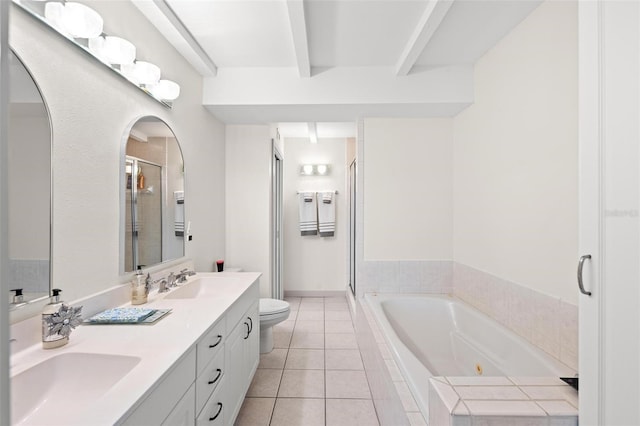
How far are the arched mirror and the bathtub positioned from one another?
152cm

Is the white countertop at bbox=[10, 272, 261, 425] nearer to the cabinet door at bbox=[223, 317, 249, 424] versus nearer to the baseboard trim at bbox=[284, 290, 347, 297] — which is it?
the cabinet door at bbox=[223, 317, 249, 424]

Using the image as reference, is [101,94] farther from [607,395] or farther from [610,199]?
[607,395]

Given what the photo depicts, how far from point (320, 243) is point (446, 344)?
244cm

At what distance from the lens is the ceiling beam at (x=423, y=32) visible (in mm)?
1698

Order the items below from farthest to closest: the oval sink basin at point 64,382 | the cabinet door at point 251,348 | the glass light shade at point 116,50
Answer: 1. the cabinet door at point 251,348
2. the glass light shade at point 116,50
3. the oval sink basin at point 64,382

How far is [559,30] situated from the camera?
1.60 m

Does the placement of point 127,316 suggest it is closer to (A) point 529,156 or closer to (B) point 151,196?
(B) point 151,196

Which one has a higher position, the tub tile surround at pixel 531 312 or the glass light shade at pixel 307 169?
the glass light shade at pixel 307 169

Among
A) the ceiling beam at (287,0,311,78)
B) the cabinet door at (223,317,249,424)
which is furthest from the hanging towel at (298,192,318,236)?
the cabinet door at (223,317,249,424)

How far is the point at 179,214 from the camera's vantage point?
2154mm

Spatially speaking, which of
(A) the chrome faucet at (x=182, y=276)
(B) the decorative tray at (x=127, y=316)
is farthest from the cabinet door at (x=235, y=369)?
(A) the chrome faucet at (x=182, y=276)

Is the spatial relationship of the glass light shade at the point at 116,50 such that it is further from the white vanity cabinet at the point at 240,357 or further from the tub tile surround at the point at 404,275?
the tub tile surround at the point at 404,275

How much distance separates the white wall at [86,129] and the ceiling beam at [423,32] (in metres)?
1.65

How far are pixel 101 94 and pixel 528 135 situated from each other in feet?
7.52
